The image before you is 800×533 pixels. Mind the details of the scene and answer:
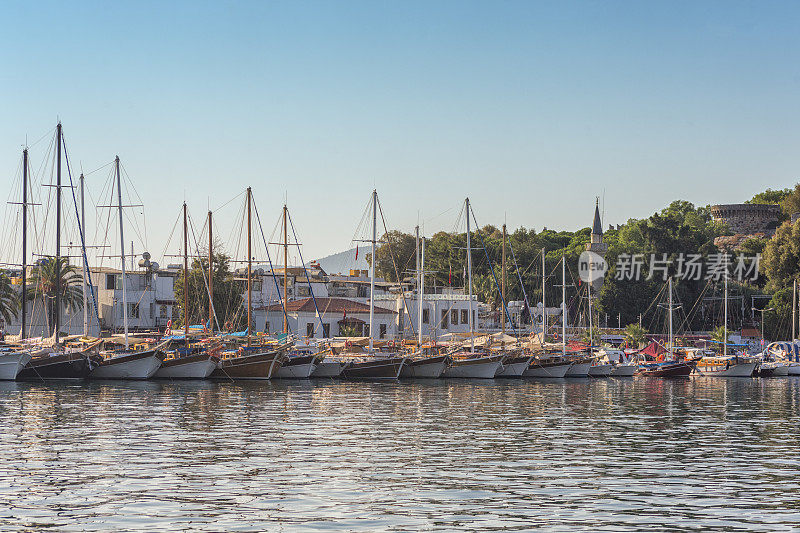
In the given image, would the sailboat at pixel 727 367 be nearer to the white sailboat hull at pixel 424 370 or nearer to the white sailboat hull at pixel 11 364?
the white sailboat hull at pixel 424 370

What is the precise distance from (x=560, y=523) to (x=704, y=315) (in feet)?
395

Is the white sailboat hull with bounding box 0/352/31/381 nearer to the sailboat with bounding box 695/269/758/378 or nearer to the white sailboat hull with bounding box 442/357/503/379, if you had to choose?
the white sailboat hull with bounding box 442/357/503/379

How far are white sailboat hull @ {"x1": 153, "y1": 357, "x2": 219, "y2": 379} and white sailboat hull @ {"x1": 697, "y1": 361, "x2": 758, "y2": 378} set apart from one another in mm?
43834

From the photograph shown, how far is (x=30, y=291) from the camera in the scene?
8638cm

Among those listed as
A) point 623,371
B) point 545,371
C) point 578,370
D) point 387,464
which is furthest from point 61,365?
point 623,371

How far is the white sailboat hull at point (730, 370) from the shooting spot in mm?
85625

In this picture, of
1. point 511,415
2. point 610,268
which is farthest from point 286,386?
point 610,268

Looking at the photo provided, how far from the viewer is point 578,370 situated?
78.2m

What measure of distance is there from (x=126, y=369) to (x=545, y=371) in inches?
1207

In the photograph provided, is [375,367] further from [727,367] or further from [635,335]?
[635,335]

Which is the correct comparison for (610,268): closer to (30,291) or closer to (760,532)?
(30,291)

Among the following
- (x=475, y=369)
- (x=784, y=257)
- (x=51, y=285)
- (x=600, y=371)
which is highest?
(x=784, y=257)

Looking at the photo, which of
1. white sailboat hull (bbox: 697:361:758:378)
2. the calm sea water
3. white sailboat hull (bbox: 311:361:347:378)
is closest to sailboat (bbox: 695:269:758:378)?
white sailboat hull (bbox: 697:361:758:378)

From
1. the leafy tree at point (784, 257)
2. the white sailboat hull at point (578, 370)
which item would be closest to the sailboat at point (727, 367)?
the white sailboat hull at point (578, 370)
